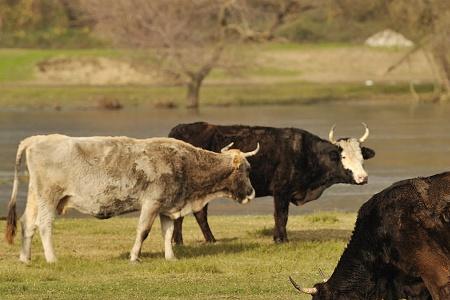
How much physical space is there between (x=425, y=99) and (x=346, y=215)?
3900 centimetres

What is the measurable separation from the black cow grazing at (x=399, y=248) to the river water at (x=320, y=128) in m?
12.2

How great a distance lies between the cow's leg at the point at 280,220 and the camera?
1747 centimetres

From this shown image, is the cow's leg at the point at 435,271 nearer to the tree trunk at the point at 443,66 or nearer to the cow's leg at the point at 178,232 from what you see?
the cow's leg at the point at 178,232

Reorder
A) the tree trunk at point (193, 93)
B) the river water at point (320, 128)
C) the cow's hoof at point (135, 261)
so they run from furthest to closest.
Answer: the tree trunk at point (193, 93), the river water at point (320, 128), the cow's hoof at point (135, 261)

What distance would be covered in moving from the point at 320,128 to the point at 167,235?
81.0ft

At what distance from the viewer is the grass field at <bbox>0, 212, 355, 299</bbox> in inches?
509

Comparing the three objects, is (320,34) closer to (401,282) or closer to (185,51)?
(185,51)

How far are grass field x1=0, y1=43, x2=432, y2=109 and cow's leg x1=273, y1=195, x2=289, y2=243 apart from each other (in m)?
38.2

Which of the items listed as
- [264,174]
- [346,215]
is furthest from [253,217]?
[264,174]

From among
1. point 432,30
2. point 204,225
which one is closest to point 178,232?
point 204,225

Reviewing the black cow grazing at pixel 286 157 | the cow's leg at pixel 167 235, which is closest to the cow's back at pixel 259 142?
the black cow grazing at pixel 286 157

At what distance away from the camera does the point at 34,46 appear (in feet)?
282

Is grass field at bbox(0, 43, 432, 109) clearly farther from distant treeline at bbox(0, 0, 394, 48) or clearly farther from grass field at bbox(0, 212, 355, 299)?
grass field at bbox(0, 212, 355, 299)

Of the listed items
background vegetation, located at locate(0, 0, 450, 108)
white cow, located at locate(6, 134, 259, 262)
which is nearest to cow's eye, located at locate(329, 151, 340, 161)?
white cow, located at locate(6, 134, 259, 262)
